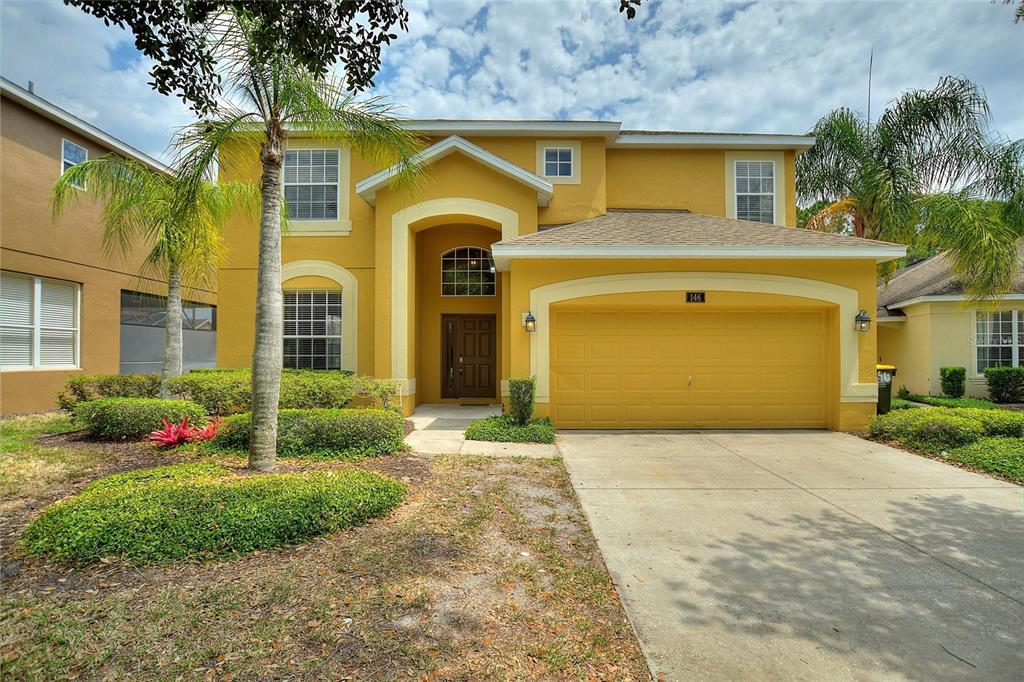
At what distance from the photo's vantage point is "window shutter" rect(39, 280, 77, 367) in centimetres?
1228

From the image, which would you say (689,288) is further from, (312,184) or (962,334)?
(962,334)

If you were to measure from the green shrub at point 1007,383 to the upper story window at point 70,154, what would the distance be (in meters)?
25.7

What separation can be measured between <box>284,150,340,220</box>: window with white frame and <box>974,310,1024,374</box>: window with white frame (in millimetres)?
19004

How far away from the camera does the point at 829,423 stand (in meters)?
9.85

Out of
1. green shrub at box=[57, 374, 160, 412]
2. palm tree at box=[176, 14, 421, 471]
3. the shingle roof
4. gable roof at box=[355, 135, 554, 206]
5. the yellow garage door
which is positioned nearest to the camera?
palm tree at box=[176, 14, 421, 471]

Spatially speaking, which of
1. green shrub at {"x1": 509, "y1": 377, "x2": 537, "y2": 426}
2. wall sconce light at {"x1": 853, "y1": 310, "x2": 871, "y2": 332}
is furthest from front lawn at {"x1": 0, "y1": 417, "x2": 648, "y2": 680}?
wall sconce light at {"x1": 853, "y1": 310, "x2": 871, "y2": 332}

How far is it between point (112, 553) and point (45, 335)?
40.4 feet

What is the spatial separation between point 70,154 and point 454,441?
526 inches

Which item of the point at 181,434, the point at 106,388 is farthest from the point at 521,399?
the point at 106,388

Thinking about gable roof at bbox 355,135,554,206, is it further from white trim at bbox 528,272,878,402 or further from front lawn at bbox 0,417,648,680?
front lawn at bbox 0,417,648,680

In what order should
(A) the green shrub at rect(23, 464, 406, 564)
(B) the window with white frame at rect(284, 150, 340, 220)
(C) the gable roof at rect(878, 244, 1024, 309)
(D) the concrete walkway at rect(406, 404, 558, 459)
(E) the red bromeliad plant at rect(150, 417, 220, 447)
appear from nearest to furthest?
(A) the green shrub at rect(23, 464, 406, 564)
(E) the red bromeliad plant at rect(150, 417, 220, 447)
(D) the concrete walkway at rect(406, 404, 558, 459)
(B) the window with white frame at rect(284, 150, 340, 220)
(C) the gable roof at rect(878, 244, 1024, 309)

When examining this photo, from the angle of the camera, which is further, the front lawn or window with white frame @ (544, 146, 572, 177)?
window with white frame @ (544, 146, 572, 177)

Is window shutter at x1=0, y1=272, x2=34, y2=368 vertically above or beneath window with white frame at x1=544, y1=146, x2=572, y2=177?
beneath

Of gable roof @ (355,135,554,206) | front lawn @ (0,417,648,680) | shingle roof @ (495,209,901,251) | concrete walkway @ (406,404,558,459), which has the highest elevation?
gable roof @ (355,135,554,206)
